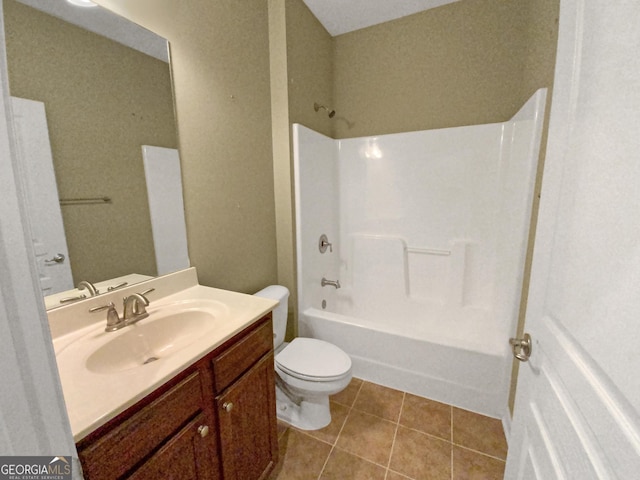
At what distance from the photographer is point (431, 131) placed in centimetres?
206

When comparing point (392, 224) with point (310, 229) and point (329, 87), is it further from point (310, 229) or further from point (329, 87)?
point (329, 87)

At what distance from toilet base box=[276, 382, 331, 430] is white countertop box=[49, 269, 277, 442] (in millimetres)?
803

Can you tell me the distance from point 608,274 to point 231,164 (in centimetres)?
153

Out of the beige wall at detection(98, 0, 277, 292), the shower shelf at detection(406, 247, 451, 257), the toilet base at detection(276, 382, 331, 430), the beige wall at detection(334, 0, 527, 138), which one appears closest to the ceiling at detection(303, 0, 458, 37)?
the beige wall at detection(334, 0, 527, 138)

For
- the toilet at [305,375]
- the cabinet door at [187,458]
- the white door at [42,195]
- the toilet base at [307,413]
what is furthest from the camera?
the toilet base at [307,413]

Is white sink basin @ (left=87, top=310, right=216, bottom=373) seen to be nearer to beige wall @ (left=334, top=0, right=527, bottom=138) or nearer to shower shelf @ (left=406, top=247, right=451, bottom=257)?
shower shelf @ (left=406, top=247, right=451, bottom=257)

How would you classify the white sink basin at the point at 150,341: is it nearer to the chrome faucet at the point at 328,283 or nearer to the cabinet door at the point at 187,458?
the cabinet door at the point at 187,458

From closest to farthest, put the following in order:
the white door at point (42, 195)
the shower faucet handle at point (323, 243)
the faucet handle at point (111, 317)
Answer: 1. the white door at point (42, 195)
2. the faucet handle at point (111, 317)
3. the shower faucet handle at point (323, 243)

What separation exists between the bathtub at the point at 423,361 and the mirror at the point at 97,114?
49.5 inches

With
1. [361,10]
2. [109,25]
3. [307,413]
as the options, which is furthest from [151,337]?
[361,10]

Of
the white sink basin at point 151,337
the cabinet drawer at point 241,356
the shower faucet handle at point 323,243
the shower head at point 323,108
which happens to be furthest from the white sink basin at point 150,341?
the shower head at point 323,108

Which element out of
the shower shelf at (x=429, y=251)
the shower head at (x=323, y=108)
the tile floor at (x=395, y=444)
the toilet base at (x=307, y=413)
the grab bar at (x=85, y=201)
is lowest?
the tile floor at (x=395, y=444)

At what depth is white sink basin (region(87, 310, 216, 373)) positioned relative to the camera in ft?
2.87

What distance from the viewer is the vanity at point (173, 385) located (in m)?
0.61
